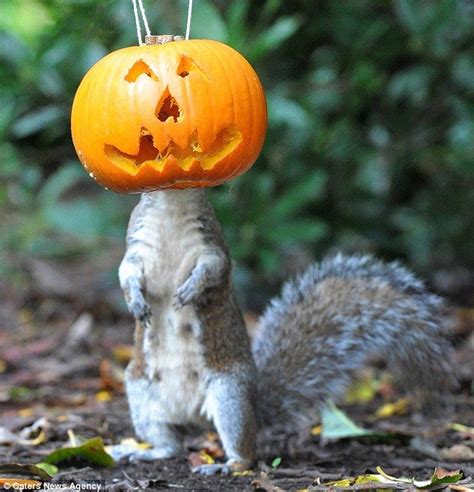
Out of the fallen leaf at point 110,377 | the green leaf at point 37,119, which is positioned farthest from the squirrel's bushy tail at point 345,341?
the green leaf at point 37,119

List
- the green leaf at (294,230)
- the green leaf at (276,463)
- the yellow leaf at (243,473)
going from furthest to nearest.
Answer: the green leaf at (294,230) → the green leaf at (276,463) → the yellow leaf at (243,473)

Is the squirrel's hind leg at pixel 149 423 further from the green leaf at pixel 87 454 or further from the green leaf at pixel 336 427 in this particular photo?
the green leaf at pixel 336 427

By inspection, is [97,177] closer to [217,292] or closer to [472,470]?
[217,292]

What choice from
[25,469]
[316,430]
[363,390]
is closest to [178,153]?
[25,469]

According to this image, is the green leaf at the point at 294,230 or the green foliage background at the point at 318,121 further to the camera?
the green leaf at the point at 294,230

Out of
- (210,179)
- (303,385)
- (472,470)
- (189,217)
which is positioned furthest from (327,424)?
(210,179)

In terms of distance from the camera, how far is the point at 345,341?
446 centimetres

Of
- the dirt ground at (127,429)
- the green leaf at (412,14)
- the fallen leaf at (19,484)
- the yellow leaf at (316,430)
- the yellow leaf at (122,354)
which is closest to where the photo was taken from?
the fallen leaf at (19,484)

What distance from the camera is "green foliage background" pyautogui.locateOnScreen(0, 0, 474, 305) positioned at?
633 cm

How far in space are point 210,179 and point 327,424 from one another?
1.68 metres

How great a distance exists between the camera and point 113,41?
6.68 metres

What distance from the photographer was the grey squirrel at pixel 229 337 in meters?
3.93

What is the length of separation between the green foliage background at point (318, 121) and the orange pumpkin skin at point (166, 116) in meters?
2.47

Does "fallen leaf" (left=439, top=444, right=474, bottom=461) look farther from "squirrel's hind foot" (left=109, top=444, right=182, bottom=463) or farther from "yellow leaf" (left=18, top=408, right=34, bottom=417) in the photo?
"yellow leaf" (left=18, top=408, right=34, bottom=417)
